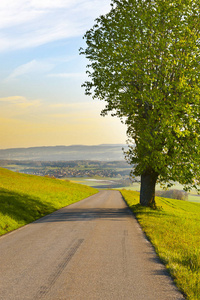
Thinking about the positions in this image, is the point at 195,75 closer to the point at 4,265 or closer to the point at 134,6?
the point at 134,6

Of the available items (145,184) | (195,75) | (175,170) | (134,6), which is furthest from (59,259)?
(134,6)

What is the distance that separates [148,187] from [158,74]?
11014 millimetres

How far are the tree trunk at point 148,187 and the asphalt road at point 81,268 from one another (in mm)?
13921

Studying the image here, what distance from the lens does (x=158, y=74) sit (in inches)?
922

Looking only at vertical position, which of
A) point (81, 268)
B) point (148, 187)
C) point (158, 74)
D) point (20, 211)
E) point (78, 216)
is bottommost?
point (78, 216)

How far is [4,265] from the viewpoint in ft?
30.4

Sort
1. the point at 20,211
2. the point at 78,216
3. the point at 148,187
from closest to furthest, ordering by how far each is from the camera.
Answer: the point at 20,211, the point at 78,216, the point at 148,187

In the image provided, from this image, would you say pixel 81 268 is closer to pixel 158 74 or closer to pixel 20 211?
pixel 20 211

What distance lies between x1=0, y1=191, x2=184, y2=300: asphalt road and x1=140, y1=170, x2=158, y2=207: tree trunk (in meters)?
13.9

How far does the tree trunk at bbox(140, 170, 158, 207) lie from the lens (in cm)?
2855

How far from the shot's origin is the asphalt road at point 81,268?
6.95 meters

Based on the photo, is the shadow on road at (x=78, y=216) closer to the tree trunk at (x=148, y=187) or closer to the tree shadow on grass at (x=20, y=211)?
the tree shadow on grass at (x=20, y=211)

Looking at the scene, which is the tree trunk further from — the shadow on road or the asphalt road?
the asphalt road

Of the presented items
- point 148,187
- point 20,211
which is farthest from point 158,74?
point 20,211
